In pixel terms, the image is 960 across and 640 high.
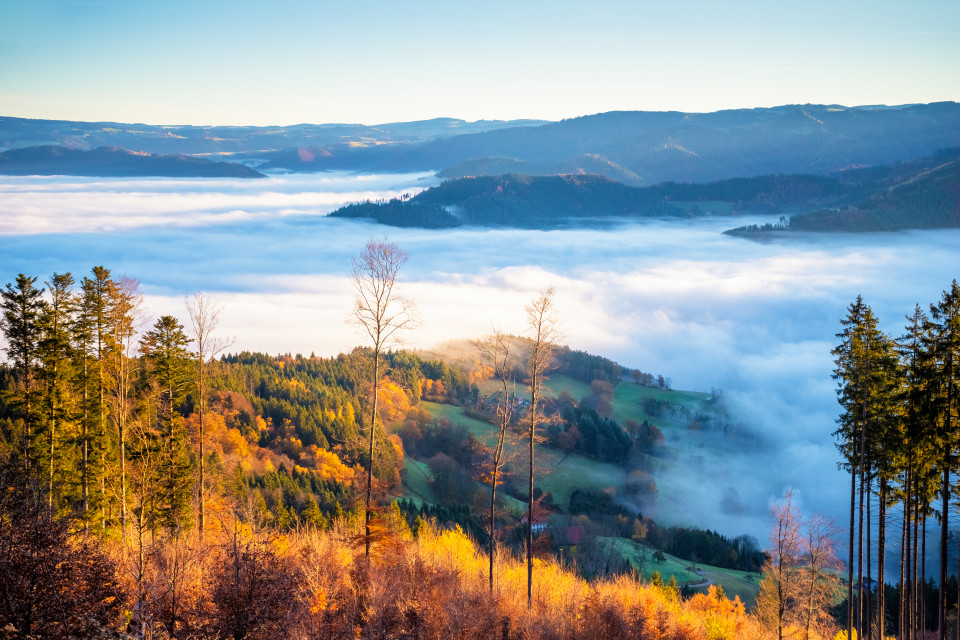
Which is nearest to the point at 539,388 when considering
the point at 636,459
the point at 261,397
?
the point at 261,397

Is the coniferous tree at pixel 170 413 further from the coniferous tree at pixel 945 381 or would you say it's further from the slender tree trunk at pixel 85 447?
the coniferous tree at pixel 945 381

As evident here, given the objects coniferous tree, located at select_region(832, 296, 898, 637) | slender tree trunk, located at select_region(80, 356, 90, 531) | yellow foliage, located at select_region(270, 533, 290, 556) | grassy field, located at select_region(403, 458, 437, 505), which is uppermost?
coniferous tree, located at select_region(832, 296, 898, 637)

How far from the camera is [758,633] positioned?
36.8 m

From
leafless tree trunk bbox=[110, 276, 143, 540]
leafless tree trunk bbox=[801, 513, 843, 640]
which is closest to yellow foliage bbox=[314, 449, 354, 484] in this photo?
leafless tree trunk bbox=[110, 276, 143, 540]

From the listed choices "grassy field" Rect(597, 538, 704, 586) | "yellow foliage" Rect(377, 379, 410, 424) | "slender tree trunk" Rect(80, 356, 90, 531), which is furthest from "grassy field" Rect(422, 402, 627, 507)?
"slender tree trunk" Rect(80, 356, 90, 531)

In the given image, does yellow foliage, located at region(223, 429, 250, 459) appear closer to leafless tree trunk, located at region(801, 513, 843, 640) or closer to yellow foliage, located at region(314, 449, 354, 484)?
A: yellow foliage, located at region(314, 449, 354, 484)

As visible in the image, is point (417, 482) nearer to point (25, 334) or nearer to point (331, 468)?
point (331, 468)

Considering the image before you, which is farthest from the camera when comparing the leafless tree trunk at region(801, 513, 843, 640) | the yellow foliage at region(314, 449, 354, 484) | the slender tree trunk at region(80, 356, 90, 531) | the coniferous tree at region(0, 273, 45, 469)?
the yellow foliage at region(314, 449, 354, 484)

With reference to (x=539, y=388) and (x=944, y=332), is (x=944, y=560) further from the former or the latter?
(x=539, y=388)

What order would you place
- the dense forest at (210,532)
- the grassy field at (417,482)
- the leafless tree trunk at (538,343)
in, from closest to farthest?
the dense forest at (210,532), the leafless tree trunk at (538,343), the grassy field at (417,482)

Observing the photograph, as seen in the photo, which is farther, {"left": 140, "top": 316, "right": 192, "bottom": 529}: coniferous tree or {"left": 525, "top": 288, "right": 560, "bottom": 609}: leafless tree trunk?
{"left": 140, "top": 316, "right": 192, "bottom": 529}: coniferous tree

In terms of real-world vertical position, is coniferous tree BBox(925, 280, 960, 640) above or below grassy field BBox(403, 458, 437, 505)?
above

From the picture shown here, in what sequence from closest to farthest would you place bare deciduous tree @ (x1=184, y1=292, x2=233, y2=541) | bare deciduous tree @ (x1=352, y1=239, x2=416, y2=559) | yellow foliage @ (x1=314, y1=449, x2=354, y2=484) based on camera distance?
bare deciduous tree @ (x1=352, y1=239, x2=416, y2=559) < bare deciduous tree @ (x1=184, y1=292, x2=233, y2=541) < yellow foliage @ (x1=314, y1=449, x2=354, y2=484)

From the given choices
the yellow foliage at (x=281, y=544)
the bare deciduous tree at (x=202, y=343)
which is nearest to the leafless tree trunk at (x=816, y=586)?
the yellow foliage at (x=281, y=544)
